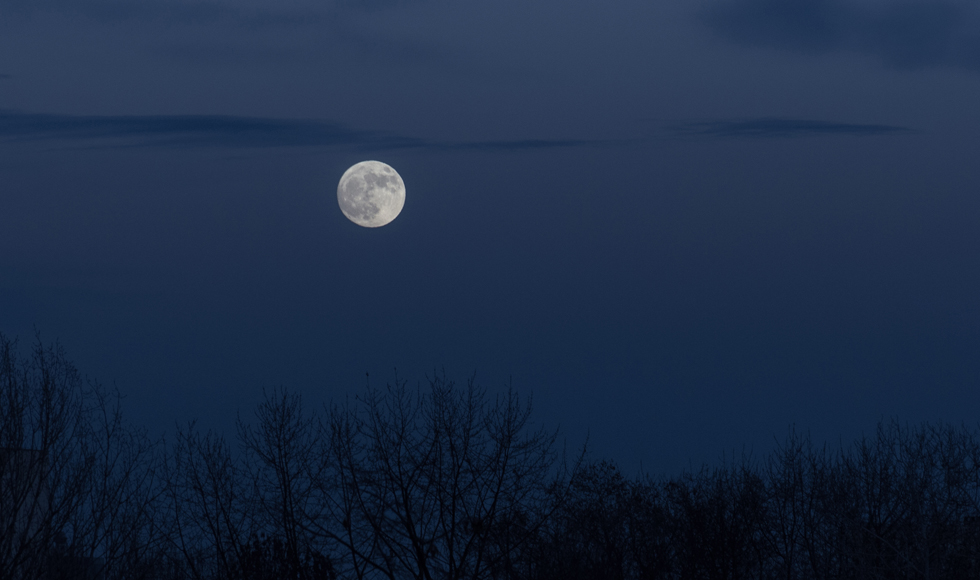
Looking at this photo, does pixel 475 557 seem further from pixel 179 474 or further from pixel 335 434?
pixel 179 474

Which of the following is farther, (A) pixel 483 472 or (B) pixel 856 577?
(A) pixel 483 472

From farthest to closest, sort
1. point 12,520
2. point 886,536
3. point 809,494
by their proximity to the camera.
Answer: point 809,494 → point 886,536 → point 12,520

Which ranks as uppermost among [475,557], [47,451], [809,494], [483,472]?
[809,494]

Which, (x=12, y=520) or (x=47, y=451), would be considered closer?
(x=12, y=520)

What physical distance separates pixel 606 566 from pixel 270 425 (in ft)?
37.2

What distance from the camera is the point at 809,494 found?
123 feet

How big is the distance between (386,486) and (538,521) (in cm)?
494

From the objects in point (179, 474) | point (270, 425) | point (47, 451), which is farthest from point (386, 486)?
point (47, 451)

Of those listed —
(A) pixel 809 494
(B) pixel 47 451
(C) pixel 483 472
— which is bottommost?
(B) pixel 47 451

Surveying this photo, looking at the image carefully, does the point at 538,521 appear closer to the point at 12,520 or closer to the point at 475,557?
the point at 475,557

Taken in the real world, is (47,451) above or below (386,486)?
below

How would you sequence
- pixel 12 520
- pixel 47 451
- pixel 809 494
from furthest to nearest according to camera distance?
pixel 809 494 → pixel 47 451 → pixel 12 520

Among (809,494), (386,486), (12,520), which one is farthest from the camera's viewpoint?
(809,494)

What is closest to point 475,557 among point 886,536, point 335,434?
point 335,434
